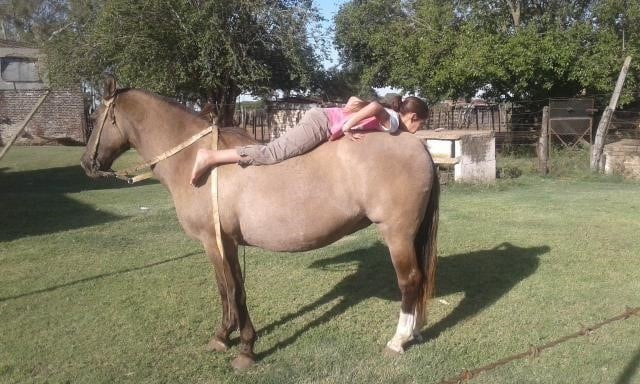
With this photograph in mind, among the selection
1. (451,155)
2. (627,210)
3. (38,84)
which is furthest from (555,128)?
(38,84)

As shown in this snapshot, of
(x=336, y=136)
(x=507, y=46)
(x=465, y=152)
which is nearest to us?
(x=336, y=136)

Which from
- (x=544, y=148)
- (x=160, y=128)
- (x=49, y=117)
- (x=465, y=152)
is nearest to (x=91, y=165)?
(x=160, y=128)

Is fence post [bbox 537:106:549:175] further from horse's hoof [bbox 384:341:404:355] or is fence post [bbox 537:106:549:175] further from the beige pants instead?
the beige pants

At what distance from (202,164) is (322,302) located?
213 centimetres

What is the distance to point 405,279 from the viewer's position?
3.92 m

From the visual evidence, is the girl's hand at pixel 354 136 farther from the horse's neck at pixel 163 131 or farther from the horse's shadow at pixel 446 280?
the horse's shadow at pixel 446 280

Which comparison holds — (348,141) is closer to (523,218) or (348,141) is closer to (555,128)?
(523,218)

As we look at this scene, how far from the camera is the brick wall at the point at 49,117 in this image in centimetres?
2423

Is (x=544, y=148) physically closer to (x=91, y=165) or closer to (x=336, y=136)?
(x=336, y=136)

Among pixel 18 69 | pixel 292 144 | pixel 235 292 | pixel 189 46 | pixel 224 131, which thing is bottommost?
pixel 235 292

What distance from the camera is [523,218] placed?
8.68 meters

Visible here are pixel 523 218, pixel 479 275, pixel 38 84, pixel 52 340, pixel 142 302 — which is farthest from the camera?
pixel 38 84

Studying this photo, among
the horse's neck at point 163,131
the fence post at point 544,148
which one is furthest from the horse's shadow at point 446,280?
the fence post at point 544,148

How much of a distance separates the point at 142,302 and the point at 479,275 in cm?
353
